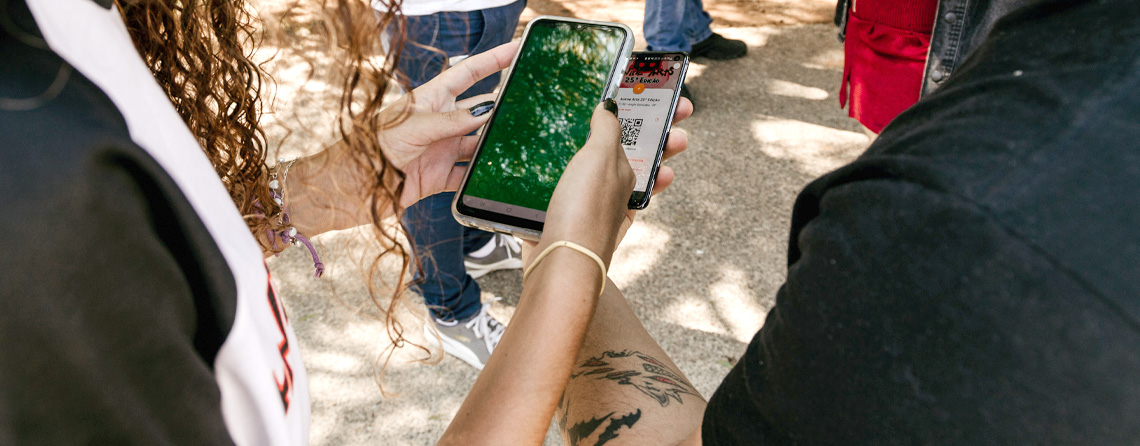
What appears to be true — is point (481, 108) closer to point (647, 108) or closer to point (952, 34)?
point (647, 108)

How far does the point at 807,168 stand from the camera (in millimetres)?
3193

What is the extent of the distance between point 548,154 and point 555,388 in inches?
26.6

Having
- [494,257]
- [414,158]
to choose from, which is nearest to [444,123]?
[414,158]

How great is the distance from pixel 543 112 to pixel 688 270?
1457 mm

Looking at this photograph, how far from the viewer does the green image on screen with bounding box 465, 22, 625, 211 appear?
58.2 inches

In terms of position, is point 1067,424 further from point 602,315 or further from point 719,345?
point 719,345

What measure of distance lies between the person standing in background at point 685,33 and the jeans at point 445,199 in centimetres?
173

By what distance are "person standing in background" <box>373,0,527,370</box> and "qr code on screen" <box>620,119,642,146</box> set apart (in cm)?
53

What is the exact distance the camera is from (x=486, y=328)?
2.46 meters

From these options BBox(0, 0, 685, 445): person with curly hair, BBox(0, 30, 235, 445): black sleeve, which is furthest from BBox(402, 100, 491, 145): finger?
Answer: BBox(0, 30, 235, 445): black sleeve

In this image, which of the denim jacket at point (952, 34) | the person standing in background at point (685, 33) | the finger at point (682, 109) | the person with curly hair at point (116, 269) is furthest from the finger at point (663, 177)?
the person standing in background at point (685, 33)

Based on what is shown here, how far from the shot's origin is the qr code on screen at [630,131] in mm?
1537

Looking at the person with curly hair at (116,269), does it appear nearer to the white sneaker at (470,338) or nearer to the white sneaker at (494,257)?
the white sneaker at (470,338)

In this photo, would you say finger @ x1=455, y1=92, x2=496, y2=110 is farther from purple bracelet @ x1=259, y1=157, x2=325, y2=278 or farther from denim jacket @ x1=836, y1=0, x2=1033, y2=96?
denim jacket @ x1=836, y1=0, x2=1033, y2=96
